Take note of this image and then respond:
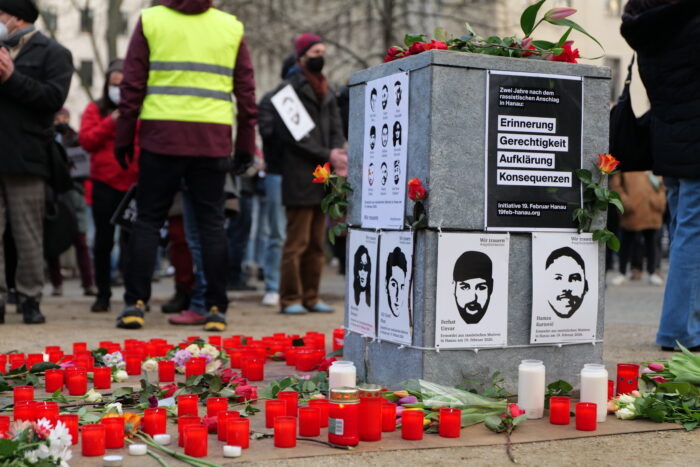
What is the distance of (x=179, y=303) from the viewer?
916cm

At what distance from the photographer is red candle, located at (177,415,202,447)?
348cm

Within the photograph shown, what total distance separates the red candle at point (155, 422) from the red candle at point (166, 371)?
4.08 ft

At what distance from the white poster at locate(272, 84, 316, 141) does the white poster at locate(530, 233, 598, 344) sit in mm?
4740

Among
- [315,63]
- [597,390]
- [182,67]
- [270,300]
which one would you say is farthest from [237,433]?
[270,300]

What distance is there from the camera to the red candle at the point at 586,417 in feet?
12.6

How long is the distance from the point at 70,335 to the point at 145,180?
1.22 meters

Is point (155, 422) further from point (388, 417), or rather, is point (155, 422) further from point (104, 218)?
point (104, 218)

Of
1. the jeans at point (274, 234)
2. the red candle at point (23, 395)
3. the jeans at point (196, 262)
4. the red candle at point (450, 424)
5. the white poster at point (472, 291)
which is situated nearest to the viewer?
the red candle at point (450, 424)

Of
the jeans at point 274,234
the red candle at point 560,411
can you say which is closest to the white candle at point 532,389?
the red candle at point 560,411

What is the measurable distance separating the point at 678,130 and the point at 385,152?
7.85 ft

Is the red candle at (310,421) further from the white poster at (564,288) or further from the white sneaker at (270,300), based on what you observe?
the white sneaker at (270,300)

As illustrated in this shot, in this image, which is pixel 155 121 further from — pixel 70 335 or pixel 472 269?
pixel 472 269

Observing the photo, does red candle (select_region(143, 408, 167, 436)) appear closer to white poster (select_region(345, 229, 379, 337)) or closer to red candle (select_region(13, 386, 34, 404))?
red candle (select_region(13, 386, 34, 404))

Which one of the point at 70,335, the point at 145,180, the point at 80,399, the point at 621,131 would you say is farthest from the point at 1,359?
the point at 621,131
